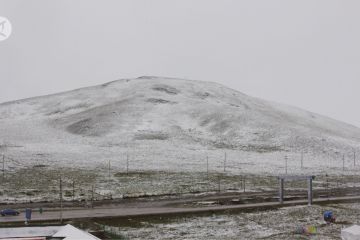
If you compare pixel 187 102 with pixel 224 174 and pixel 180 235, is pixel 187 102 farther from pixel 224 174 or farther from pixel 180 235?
pixel 180 235

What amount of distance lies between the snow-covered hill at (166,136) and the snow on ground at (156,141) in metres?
0.22

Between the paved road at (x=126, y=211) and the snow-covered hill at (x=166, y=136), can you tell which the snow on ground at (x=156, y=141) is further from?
the paved road at (x=126, y=211)

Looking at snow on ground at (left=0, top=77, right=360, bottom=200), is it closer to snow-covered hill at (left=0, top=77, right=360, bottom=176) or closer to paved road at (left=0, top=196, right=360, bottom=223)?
snow-covered hill at (left=0, top=77, right=360, bottom=176)

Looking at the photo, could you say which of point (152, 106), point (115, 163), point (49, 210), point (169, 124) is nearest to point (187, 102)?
point (152, 106)

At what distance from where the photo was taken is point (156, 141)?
13150 centimetres

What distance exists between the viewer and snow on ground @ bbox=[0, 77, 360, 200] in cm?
8931

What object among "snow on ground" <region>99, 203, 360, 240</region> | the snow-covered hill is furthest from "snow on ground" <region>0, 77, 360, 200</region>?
"snow on ground" <region>99, 203, 360, 240</region>

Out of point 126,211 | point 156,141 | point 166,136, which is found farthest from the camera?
point 166,136

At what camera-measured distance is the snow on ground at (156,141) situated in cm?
8931

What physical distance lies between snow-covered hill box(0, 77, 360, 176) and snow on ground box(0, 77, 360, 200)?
0.72 feet

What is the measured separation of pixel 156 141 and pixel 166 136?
389 inches

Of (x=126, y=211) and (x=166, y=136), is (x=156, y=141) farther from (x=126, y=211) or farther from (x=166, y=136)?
A: (x=126, y=211)

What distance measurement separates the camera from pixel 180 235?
126ft

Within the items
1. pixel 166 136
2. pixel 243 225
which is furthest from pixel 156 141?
pixel 243 225
